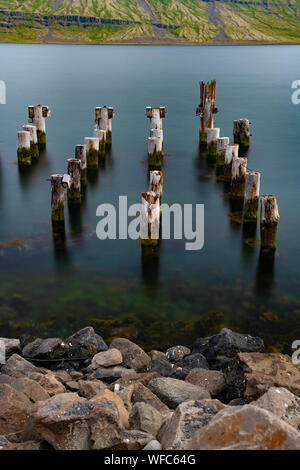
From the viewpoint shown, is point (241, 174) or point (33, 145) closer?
point (241, 174)

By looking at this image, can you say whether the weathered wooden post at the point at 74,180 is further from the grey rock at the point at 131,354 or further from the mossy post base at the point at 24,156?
the grey rock at the point at 131,354

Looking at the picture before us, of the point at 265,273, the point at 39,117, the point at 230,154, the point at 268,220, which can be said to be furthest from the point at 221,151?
the point at 265,273

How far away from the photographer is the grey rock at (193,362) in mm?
10985

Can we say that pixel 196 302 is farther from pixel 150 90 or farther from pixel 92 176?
pixel 150 90

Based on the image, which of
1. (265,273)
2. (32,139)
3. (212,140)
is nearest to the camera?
(265,273)

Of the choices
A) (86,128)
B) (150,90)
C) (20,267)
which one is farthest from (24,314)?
(150,90)

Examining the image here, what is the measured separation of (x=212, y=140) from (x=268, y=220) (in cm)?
1335

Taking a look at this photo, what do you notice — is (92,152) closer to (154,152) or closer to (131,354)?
(154,152)

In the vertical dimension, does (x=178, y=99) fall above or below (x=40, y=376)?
above

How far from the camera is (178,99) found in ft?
178

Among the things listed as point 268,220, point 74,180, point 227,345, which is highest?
point 74,180

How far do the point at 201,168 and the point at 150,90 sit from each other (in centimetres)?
3732

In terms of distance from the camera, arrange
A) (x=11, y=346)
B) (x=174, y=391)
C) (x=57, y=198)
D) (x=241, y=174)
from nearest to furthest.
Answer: (x=174, y=391), (x=11, y=346), (x=57, y=198), (x=241, y=174)

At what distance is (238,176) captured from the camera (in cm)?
2100
